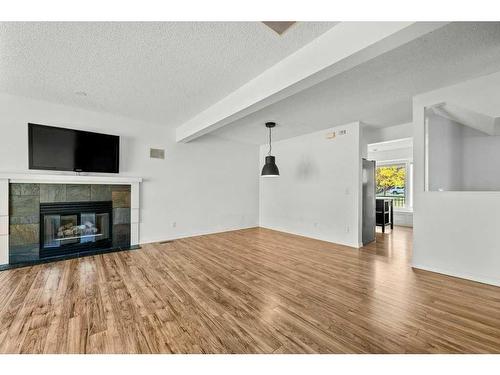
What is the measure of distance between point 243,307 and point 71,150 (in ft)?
12.3

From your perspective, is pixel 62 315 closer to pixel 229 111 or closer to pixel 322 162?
pixel 229 111

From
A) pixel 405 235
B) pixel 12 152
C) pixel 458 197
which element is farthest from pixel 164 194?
pixel 405 235

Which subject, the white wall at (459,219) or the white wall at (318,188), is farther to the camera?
the white wall at (318,188)

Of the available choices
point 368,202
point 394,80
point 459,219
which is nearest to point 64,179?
point 394,80

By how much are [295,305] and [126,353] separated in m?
1.44

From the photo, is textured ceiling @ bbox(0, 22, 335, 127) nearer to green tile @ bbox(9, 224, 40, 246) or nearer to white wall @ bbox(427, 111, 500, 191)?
green tile @ bbox(9, 224, 40, 246)

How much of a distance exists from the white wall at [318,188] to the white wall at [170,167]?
0.88m

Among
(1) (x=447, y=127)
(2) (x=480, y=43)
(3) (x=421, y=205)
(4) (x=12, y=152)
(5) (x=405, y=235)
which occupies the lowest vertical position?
(5) (x=405, y=235)

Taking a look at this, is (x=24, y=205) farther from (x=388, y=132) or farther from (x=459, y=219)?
(x=388, y=132)

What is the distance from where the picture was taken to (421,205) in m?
3.02

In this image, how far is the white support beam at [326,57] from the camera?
58.6 inches

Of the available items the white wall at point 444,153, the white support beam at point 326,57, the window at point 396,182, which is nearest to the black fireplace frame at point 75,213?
the white support beam at point 326,57

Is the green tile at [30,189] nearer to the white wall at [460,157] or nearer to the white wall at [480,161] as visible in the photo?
the white wall at [460,157]

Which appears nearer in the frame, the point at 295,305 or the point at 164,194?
the point at 295,305
